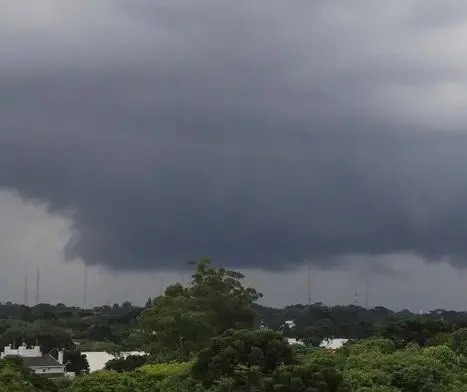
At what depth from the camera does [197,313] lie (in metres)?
62.3

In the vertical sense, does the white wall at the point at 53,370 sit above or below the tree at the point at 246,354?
below

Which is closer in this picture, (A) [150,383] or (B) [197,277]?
(A) [150,383]

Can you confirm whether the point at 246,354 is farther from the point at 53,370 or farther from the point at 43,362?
the point at 43,362

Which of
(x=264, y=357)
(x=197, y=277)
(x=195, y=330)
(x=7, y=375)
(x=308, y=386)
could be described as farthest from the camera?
(x=197, y=277)

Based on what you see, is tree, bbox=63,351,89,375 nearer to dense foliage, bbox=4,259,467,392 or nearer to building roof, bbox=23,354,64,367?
building roof, bbox=23,354,64,367

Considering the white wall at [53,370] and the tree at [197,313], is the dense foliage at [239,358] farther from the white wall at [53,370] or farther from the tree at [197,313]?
the white wall at [53,370]

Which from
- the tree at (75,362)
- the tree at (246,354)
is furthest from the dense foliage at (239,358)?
the tree at (75,362)

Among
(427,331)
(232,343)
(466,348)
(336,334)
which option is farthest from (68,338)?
(232,343)

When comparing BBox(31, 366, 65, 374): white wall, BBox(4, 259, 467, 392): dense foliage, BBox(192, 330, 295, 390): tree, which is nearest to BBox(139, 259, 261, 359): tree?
BBox(4, 259, 467, 392): dense foliage

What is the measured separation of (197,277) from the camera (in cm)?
6738

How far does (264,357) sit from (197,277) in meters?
32.6

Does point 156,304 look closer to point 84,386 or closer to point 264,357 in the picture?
point 84,386

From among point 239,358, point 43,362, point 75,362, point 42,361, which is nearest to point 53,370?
point 43,362

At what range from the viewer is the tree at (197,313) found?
62.3m
